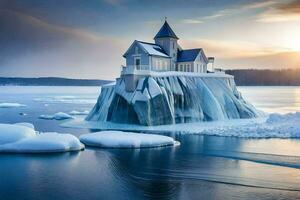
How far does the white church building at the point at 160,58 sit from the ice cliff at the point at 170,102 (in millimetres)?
1171

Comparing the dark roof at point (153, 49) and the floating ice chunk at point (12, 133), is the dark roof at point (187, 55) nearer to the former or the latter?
the dark roof at point (153, 49)

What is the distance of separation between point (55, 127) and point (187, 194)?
2496 cm

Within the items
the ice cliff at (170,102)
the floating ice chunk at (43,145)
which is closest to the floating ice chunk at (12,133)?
the floating ice chunk at (43,145)

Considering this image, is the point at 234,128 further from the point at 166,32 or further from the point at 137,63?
the point at 166,32

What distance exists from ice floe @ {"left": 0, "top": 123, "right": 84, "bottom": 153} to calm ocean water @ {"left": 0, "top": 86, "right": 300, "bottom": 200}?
2.73 feet

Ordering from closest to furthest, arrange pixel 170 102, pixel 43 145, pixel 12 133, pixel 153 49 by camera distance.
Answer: pixel 43 145 < pixel 12 133 < pixel 170 102 < pixel 153 49

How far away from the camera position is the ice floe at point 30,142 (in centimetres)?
2656

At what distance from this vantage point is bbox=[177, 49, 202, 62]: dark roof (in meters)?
52.2

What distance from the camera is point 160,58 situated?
48.8 metres

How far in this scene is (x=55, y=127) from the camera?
132 feet

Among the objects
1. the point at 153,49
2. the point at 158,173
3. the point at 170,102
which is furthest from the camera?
the point at 153,49

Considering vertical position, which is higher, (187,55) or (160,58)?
(187,55)

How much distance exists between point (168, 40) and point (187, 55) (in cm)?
400

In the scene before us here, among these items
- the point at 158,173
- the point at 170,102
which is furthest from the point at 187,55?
the point at 158,173
